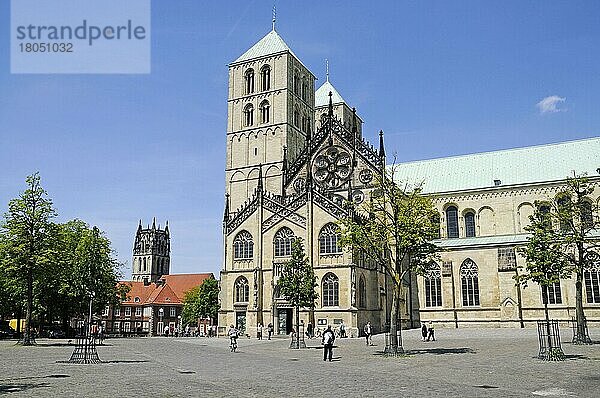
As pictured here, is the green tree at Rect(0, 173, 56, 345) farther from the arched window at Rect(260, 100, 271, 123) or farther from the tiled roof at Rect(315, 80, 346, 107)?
the tiled roof at Rect(315, 80, 346, 107)

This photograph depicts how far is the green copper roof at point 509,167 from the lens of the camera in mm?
Result: 63469

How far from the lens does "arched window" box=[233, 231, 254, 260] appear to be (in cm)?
6188

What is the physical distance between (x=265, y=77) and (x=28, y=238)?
1626 inches

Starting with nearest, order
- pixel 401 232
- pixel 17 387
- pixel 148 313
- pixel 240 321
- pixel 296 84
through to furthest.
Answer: pixel 17 387 < pixel 401 232 < pixel 240 321 < pixel 296 84 < pixel 148 313

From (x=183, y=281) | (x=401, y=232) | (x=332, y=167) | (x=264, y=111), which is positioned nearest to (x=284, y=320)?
(x=332, y=167)

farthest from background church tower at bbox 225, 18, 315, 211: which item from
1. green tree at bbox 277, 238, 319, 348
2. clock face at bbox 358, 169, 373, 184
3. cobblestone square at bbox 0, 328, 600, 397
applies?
cobblestone square at bbox 0, 328, 600, 397

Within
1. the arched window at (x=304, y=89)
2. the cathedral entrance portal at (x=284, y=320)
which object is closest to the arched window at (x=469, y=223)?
the cathedral entrance portal at (x=284, y=320)

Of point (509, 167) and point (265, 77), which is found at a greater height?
point (265, 77)

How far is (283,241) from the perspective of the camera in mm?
60125

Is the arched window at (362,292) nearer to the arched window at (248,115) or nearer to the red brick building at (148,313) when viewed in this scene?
the arched window at (248,115)

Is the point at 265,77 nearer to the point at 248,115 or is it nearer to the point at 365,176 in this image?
the point at 248,115

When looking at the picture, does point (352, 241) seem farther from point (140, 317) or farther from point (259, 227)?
point (140, 317)

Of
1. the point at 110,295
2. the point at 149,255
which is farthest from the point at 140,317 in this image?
the point at 110,295

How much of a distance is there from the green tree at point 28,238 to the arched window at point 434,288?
38.2 meters
